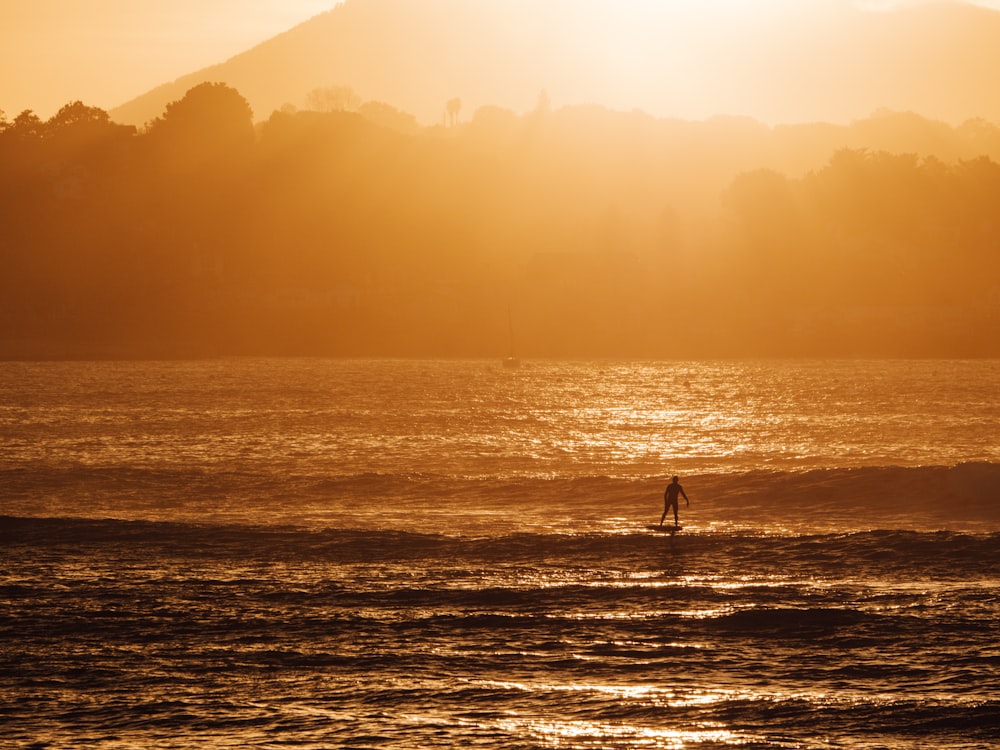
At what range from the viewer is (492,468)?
53.8 meters

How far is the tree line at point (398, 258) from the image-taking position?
498 feet

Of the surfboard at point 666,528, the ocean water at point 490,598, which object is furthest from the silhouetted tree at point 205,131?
the surfboard at point 666,528

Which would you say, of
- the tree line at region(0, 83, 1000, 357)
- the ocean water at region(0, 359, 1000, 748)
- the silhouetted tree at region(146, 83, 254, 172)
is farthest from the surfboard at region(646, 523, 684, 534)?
the silhouetted tree at region(146, 83, 254, 172)

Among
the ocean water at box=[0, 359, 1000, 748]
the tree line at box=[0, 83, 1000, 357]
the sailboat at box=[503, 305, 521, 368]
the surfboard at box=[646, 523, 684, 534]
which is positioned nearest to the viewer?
the ocean water at box=[0, 359, 1000, 748]

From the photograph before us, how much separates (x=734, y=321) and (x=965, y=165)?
53250 millimetres

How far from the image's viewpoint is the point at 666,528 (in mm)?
35750

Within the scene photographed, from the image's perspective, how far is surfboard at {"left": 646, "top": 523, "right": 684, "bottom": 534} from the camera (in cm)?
3525

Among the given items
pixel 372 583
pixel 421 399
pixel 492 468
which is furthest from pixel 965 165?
pixel 372 583

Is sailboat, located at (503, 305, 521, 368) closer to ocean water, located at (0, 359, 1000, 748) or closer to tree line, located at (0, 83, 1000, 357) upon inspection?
tree line, located at (0, 83, 1000, 357)

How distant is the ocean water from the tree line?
91.4m

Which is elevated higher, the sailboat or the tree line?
the tree line

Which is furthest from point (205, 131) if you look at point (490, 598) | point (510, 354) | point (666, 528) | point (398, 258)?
point (490, 598)

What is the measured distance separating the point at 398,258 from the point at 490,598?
446 ft

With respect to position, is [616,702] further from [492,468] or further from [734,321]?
[734,321]
